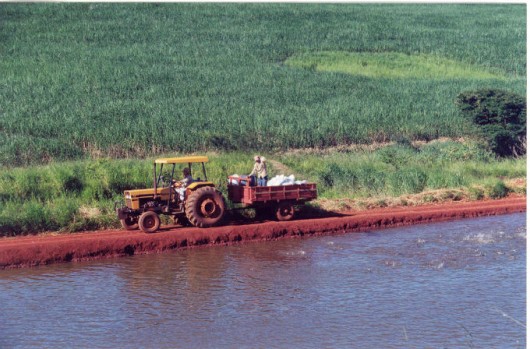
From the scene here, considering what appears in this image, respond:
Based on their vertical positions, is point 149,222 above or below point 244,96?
below

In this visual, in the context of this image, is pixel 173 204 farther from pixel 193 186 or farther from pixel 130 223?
pixel 130 223

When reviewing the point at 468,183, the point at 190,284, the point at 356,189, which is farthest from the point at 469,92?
the point at 190,284

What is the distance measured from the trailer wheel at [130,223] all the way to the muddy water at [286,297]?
5.35ft

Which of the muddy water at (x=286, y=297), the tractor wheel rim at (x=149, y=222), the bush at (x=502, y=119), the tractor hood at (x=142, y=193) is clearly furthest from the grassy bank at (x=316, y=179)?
the muddy water at (x=286, y=297)

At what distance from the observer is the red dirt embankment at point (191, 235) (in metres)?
16.6

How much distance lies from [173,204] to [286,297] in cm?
571

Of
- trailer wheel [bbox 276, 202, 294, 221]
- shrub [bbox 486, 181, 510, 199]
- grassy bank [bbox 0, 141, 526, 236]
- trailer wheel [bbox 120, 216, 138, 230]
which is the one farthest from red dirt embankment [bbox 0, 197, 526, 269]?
shrub [bbox 486, 181, 510, 199]

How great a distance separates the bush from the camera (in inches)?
1265

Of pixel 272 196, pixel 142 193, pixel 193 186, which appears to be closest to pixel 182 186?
pixel 193 186

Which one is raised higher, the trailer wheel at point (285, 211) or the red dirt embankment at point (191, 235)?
the trailer wheel at point (285, 211)

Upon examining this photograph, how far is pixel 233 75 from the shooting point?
3759cm

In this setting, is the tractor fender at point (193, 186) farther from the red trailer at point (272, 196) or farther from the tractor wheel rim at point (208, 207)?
the red trailer at point (272, 196)

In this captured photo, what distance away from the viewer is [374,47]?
4306 centimetres

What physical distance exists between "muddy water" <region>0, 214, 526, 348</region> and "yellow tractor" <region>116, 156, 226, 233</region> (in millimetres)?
1034
